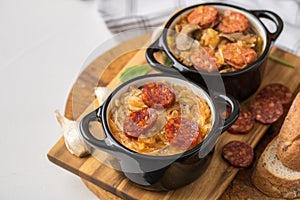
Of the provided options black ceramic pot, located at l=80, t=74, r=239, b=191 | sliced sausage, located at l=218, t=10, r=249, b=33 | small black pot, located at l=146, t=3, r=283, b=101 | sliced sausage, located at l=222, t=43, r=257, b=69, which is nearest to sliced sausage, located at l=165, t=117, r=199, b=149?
black ceramic pot, located at l=80, t=74, r=239, b=191

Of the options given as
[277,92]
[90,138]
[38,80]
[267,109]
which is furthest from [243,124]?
[38,80]

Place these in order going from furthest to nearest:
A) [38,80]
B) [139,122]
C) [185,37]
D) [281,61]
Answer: [38,80], [281,61], [185,37], [139,122]

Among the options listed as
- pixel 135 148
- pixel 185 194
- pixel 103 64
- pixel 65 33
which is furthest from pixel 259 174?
pixel 65 33

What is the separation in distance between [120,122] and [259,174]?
2.18 ft

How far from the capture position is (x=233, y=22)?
3215mm

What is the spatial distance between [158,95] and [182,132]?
0.24m

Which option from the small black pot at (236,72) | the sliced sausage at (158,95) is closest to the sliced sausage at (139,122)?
the sliced sausage at (158,95)

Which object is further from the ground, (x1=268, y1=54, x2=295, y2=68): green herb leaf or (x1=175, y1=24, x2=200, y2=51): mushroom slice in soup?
(x1=175, y1=24, x2=200, y2=51): mushroom slice in soup

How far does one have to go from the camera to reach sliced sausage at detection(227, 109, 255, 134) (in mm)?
2988

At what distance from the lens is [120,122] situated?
273cm

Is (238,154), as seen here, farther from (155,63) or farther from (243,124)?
(155,63)

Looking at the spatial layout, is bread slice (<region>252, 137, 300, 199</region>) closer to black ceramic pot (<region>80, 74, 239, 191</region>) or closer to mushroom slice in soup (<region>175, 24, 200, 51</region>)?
black ceramic pot (<region>80, 74, 239, 191</region>)

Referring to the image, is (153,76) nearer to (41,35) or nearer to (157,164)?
(157,164)

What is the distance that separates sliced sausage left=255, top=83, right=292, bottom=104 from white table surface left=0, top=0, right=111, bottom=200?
0.97 meters
